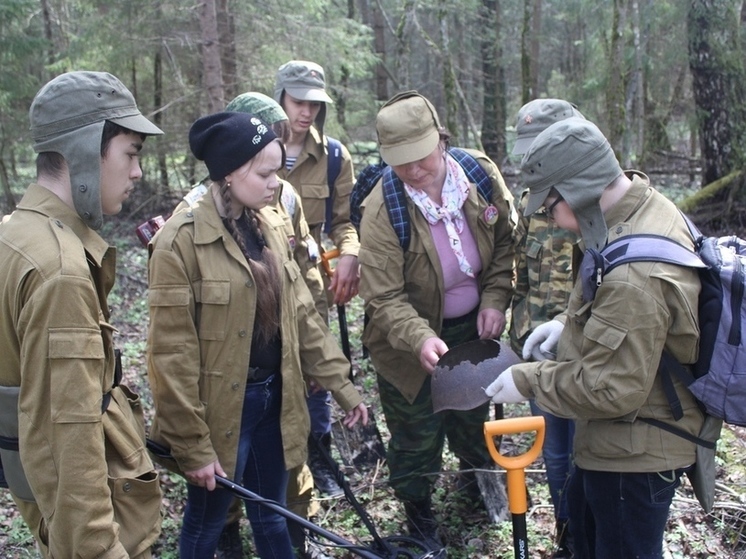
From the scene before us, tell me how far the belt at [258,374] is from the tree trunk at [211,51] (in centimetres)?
473

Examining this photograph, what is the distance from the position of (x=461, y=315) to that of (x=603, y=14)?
1198 cm

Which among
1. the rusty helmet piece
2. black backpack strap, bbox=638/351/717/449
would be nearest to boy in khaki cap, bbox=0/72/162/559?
the rusty helmet piece

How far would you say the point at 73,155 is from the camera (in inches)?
80.7

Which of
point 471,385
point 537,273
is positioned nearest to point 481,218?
point 537,273

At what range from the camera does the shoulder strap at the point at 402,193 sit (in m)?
3.54

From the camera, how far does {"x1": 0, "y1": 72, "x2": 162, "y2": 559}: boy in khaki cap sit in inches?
73.6

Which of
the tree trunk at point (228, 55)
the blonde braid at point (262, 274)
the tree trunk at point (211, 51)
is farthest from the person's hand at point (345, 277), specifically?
the tree trunk at point (228, 55)

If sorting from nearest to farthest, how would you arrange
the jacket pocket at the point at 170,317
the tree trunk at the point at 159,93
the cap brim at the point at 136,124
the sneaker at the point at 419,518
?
the cap brim at the point at 136,124
the jacket pocket at the point at 170,317
the sneaker at the point at 419,518
the tree trunk at the point at 159,93

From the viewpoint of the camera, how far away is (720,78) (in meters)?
9.23

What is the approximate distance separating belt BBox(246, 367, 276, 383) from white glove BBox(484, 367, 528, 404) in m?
1.00

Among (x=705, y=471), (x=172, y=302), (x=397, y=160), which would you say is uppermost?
(x=397, y=160)

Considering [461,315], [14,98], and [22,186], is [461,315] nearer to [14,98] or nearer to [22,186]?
[14,98]

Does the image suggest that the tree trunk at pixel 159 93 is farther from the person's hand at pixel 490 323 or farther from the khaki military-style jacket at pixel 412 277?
the person's hand at pixel 490 323

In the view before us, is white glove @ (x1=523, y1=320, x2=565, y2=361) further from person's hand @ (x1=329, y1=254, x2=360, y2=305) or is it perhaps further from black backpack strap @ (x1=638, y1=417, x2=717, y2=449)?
person's hand @ (x1=329, y1=254, x2=360, y2=305)
